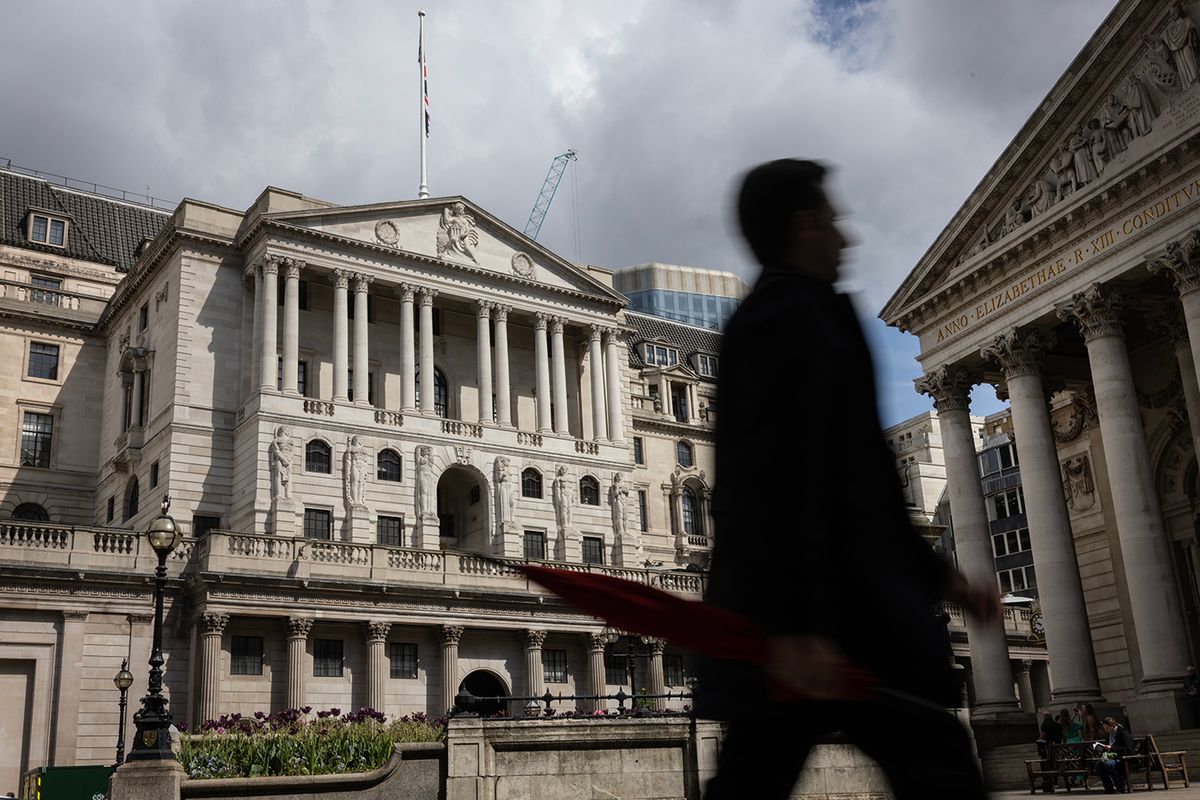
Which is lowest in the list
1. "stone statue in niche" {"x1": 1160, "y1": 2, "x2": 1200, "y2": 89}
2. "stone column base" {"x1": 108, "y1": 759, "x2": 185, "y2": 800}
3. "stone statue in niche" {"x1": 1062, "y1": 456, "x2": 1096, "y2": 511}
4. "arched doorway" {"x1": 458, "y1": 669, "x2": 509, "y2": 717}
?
"stone column base" {"x1": 108, "y1": 759, "x2": 185, "y2": 800}

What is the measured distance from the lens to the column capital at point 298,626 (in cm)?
4144

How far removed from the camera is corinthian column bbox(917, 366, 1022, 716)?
108 ft

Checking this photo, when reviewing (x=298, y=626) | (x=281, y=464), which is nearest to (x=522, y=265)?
(x=281, y=464)

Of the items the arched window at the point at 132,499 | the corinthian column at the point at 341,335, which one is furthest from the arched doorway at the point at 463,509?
the arched window at the point at 132,499

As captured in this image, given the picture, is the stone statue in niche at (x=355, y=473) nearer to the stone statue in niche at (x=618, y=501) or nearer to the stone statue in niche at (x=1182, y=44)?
the stone statue in niche at (x=618, y=501)

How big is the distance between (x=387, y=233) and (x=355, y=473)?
1202 centimetres

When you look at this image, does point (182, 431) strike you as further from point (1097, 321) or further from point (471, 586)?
point (1097, 321)

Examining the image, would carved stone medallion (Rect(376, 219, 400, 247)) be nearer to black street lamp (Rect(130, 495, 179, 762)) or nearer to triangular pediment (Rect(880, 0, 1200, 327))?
triangular pediment (Rect(880, 0, 1200, 327))

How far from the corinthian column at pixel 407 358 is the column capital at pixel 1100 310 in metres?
31.1

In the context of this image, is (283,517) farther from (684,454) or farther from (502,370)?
(684,454)

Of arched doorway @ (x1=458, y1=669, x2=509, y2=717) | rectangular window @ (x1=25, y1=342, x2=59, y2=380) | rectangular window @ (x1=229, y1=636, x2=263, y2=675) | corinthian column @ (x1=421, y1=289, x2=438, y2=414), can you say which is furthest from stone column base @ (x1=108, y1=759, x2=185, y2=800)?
→ rectangular window @ (x1=25, y1=342, x2=59, y2=380)

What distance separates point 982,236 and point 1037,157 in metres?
2.86

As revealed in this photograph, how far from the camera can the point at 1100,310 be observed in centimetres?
3022

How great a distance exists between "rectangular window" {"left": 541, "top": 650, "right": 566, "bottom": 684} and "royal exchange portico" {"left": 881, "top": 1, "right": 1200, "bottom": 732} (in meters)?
19.5
